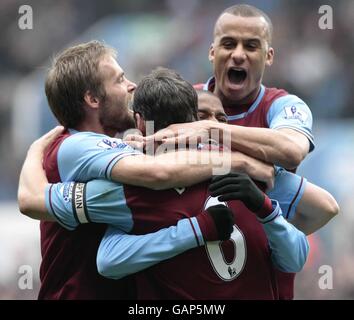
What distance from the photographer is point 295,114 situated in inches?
144

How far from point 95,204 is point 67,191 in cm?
12

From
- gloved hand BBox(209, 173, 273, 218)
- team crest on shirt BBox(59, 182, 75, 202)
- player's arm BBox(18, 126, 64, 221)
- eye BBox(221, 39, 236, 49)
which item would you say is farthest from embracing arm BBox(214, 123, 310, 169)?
eye BBox(221, 39, 236, 49)

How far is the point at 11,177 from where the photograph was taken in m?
8.91

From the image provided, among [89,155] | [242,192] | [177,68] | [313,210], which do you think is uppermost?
[89,155]

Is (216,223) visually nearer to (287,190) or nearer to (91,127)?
(287,190)

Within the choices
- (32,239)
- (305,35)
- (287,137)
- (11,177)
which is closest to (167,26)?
(305,35)

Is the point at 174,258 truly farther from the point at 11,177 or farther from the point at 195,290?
the point at 11,177

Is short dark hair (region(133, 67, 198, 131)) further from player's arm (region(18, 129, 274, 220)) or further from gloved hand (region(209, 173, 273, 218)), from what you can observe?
gloved hand (region(209, 173, 273, 218))

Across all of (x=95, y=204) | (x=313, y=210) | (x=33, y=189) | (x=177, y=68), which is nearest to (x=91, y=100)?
(x=33, y=189)

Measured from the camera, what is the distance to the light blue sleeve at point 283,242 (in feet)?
10.1

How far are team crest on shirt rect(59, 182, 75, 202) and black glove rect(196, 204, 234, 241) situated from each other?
1.51 ft

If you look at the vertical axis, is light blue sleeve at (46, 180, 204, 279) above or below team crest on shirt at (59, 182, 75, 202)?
below

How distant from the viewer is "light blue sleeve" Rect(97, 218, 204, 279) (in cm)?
304

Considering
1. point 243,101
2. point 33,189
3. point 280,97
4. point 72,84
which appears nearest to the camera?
point 33,189
